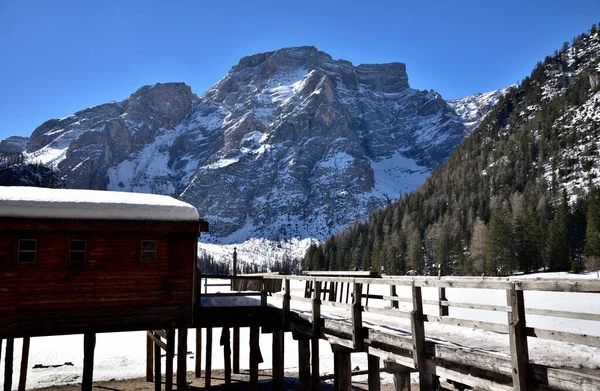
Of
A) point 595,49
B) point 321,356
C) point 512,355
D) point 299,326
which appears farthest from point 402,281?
point 595,49

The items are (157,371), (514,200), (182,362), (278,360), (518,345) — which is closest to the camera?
(518,345)

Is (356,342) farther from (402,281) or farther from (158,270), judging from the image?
(158,270)

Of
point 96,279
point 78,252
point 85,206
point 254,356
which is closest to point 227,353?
point 254,356

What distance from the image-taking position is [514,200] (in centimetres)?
11981

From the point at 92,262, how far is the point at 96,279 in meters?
0.59

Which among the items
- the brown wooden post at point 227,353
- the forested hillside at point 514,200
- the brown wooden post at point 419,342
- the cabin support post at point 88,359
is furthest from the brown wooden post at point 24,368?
the forested hillside at point 514,200

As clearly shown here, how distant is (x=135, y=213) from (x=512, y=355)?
1324 cm

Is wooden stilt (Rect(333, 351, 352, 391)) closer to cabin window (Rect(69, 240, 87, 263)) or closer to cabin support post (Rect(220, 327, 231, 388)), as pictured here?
cabin window (Rect(69, 240, 87, 263))

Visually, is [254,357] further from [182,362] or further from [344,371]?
[344,371]

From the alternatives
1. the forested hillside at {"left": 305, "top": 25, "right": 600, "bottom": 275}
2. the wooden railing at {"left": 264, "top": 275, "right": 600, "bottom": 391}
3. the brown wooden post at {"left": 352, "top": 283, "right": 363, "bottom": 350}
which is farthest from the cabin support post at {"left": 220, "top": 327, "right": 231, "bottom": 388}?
the forested hillside at {"left": 305, "top": 25, "right": 600, "bottom": 275}

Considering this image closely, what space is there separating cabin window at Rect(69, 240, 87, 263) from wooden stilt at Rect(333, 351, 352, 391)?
926 cm

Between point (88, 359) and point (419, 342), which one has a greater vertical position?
point (419, 342)

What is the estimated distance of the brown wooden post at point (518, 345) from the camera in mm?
6457

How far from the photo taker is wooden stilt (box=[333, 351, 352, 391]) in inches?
488
